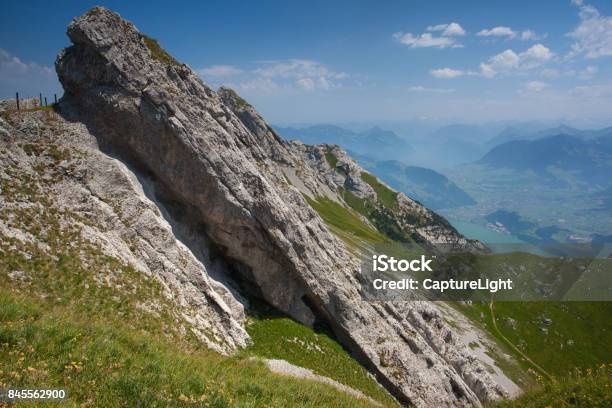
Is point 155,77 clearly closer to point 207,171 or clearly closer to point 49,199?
point 207,171

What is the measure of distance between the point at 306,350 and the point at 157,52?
37.3m

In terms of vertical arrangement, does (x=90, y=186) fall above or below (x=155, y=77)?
below

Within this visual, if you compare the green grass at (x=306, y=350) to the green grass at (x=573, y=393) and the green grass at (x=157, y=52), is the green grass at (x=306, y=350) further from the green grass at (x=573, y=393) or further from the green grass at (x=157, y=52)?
the green grass at (x=157, y=52)

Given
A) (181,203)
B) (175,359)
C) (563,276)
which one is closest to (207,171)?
(181,203)

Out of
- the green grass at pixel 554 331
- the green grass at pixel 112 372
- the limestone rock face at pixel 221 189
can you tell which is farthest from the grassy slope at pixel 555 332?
the green grass at pixel 112 372

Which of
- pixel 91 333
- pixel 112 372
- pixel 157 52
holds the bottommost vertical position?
pixel 112 372

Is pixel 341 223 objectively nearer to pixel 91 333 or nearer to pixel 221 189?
pixel 221 189

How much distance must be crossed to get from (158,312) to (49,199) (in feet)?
42.5

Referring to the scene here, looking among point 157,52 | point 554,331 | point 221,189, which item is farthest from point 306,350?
point 554,331

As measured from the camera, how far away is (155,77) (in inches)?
1517

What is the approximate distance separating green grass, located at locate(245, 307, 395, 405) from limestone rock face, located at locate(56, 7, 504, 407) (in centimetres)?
181

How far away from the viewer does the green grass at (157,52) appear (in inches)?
1635

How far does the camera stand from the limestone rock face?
3631 cm

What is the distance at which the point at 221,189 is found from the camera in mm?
36688
